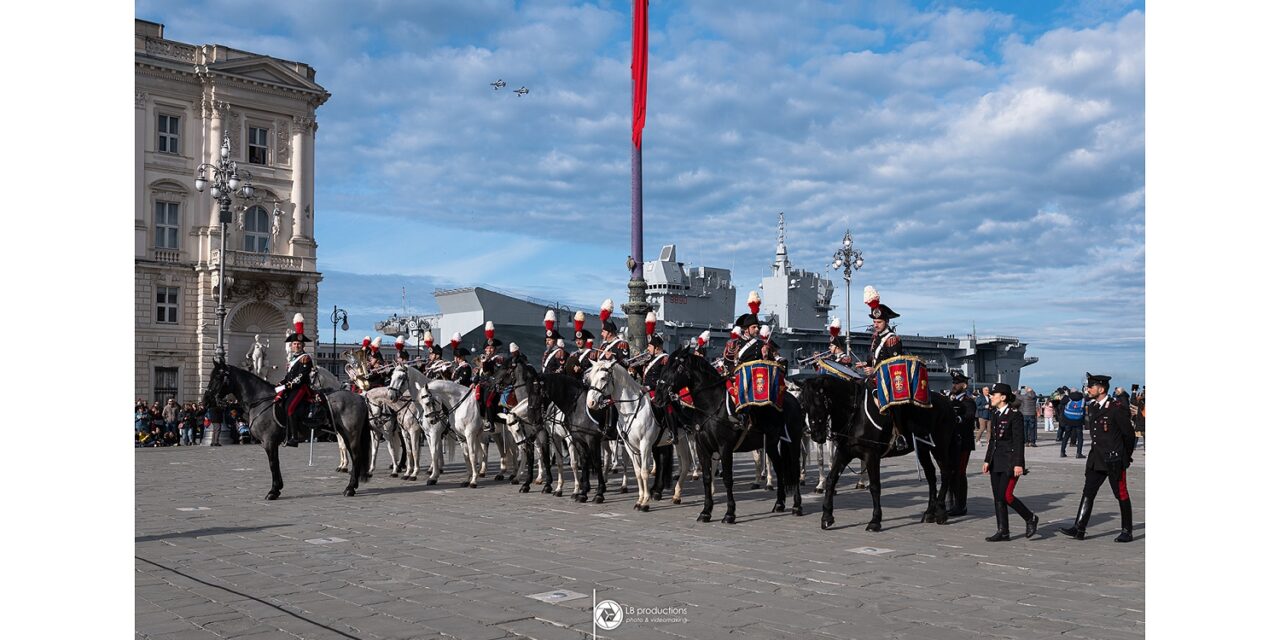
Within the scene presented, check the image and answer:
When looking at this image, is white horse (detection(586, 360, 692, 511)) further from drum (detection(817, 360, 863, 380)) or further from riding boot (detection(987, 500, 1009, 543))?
riding boot (detection(987, 500, 1009, 543))

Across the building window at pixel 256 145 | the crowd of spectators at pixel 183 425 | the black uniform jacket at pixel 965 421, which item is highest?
the building window at pixel 256 145

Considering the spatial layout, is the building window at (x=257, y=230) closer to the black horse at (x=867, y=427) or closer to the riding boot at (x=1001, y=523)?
the black horse at (x=867, y=427)

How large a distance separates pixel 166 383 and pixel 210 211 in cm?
778

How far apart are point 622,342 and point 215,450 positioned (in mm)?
19720

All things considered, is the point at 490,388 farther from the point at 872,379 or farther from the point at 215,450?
the point at 215,450

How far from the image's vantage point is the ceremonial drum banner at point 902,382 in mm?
11719

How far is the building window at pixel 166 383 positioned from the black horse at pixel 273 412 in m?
28.9

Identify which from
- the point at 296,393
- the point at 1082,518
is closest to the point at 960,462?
the point at 1082,518

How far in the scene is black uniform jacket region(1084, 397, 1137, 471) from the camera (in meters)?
11.0

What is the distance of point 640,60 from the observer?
22.3m

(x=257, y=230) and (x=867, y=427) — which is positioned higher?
(x=257, y=230)

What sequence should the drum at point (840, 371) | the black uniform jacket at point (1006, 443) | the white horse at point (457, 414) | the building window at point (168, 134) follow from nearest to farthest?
the black uniform jacket at point (1006, 443)
the drum at point (840, 371)
the white horse at point (457, 414)
the building window at point (168, 134)

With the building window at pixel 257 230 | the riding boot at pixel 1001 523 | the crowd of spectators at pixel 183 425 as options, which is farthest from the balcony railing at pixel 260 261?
the riding boot at pixel 1001 523

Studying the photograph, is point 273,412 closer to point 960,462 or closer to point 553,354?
point 553,354
